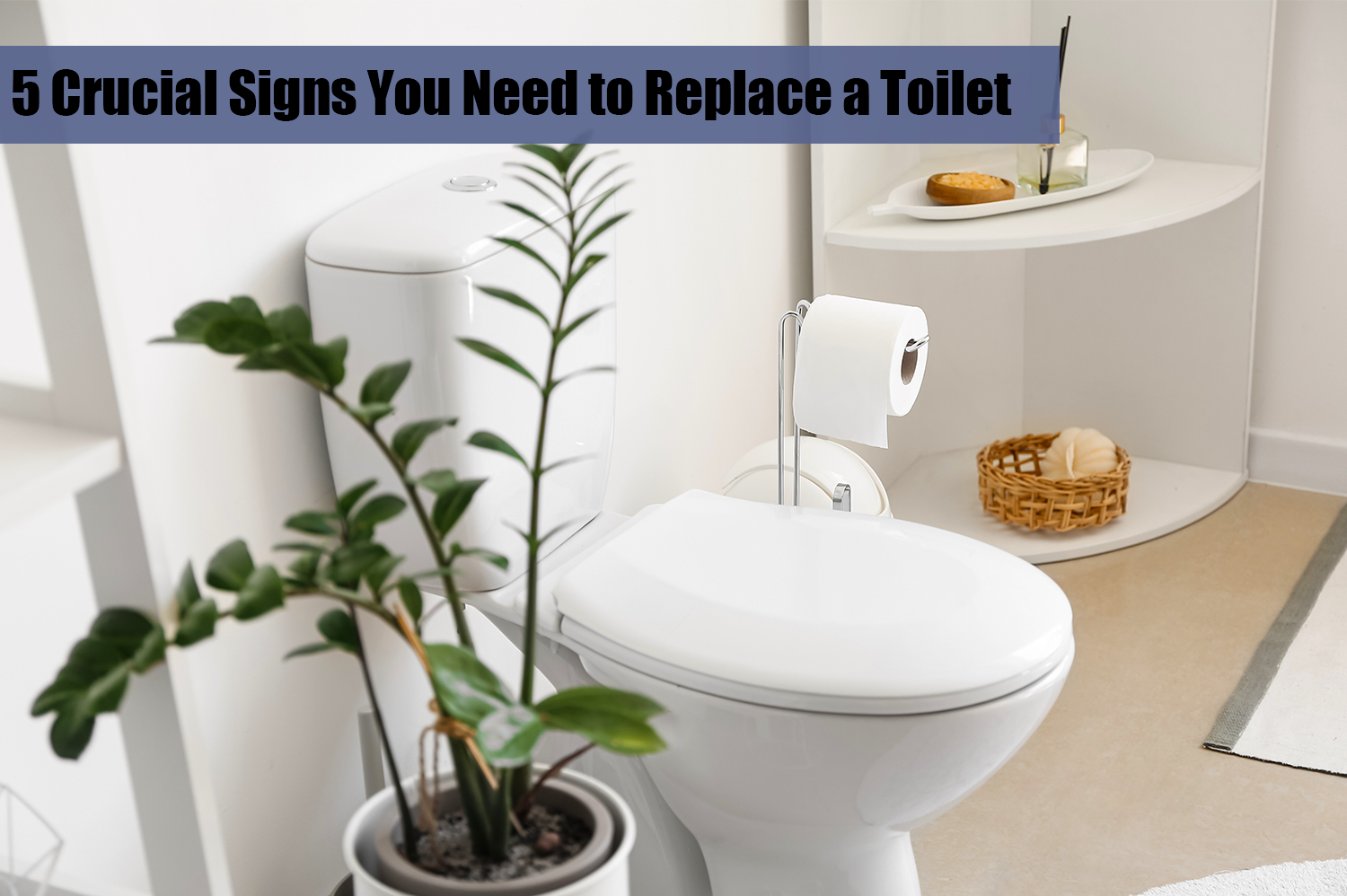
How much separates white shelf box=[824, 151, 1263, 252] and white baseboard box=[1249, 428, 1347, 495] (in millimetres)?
437

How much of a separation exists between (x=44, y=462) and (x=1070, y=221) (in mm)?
1497

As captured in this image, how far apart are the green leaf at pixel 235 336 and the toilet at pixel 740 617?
394 millimetres

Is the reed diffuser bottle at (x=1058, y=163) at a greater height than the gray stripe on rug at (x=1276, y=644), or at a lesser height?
greater

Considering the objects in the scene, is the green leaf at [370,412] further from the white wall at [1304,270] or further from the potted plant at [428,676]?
the white wall at [1304,270]

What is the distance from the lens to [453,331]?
95cm

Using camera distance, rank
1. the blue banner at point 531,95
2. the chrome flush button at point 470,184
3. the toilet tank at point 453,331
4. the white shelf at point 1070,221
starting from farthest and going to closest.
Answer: the white shelf at point 1070,221 < the chrome flush button at point 470,184 < the toilet tank at point 453,331 < the blue banner at point 531,95

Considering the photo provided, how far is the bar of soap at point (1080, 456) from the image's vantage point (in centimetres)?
190

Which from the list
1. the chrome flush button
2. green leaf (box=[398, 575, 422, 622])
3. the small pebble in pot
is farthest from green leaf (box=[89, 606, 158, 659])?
the chrome flush button

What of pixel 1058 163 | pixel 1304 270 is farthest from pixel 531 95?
pixel 1304 270

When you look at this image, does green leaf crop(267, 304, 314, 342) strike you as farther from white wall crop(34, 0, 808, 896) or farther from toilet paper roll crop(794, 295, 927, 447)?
toilet paper roll crop(794, 295, 927, 447)

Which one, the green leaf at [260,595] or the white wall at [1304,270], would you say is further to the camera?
the white wall at [1304,270]

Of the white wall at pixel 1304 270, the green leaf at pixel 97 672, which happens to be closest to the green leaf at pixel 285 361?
the green leaf at pixel 97 672

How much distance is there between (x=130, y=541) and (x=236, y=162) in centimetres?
48

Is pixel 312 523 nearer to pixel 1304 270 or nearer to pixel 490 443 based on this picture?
pixel 490 443
